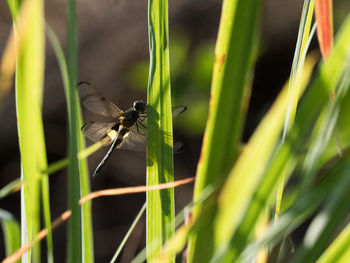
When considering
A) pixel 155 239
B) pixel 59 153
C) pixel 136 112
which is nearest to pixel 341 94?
pixel 155 239

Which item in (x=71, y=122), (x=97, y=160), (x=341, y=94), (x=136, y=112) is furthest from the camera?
(x=97, y=160)

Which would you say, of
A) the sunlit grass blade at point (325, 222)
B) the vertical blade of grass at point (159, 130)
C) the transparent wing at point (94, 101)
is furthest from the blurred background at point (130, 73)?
the sunlit grass blade at point (325, 222)

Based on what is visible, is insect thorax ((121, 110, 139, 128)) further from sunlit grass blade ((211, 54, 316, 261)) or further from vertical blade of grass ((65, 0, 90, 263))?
sunlit grass blade ((211, 54, 316, 261))

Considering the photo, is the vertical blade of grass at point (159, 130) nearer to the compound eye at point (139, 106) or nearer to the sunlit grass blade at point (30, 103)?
the sunlit grass blade at point (30, 103)

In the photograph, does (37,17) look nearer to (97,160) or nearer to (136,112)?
(136,112)

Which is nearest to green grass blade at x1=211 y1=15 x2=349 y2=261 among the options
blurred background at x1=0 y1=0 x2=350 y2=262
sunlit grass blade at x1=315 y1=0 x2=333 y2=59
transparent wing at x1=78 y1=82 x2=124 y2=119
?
sunlit grass blade at x1=315 y1=0 x2=333 y2=59

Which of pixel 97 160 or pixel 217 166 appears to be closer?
pixel 217 166
